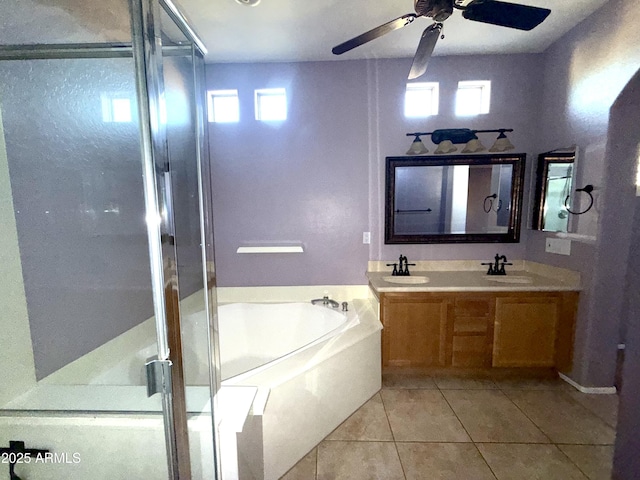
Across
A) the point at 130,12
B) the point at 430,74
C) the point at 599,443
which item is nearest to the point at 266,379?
the point at 130,12

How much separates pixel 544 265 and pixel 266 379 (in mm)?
2522

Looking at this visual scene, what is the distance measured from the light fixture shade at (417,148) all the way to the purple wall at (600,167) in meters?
1.10

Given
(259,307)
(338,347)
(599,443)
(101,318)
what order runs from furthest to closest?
(259,307), (338,347), (599,443), (101,318)

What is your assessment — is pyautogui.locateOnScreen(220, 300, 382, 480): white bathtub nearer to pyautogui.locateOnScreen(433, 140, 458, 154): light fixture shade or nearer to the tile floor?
the tile floor

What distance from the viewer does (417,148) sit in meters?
2.49

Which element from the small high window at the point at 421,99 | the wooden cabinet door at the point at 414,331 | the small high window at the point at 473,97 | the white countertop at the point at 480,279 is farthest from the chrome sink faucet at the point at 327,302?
the small high window at the point at 473,97

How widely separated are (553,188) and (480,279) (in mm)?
980

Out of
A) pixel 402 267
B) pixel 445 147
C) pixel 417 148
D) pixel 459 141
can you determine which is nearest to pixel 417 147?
pixel 417 148

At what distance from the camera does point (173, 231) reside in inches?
37.4

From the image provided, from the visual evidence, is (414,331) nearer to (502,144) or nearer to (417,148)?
(417,148)

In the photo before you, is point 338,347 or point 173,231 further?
point 338,347

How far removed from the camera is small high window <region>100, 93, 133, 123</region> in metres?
1.13

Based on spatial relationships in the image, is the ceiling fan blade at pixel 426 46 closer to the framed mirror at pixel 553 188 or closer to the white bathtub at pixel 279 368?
the framed mirror at pixel 553 188

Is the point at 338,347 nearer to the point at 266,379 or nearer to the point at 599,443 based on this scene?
the point at 266,379
